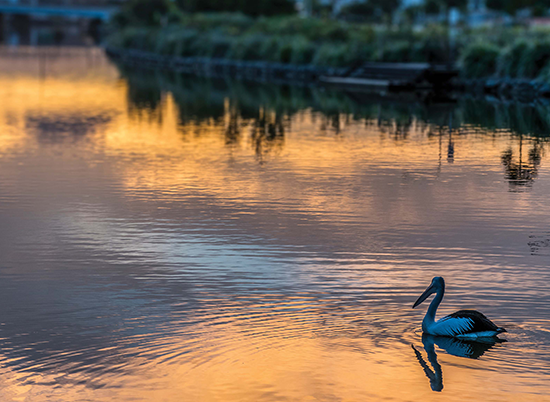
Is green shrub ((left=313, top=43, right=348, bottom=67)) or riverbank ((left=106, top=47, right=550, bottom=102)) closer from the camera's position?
riverbank ((left=106, top=47, right=550, bottom=102))

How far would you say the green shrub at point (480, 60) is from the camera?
4088 centimetres

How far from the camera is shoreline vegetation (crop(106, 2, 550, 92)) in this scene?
130ft

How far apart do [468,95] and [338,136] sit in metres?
16.0

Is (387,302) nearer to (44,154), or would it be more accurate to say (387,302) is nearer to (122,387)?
(122,387)

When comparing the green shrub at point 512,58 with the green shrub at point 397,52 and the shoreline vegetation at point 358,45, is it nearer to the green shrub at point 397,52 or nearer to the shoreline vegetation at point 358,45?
the shoreline vegetation at point 358,45

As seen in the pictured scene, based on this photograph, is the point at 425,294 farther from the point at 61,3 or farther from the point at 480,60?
the point at 61,3

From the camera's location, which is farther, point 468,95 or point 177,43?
point 177,43

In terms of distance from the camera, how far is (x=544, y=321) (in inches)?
326

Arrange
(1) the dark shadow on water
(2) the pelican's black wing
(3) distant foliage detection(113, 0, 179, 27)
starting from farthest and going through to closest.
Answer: (3) distant foliage detection(113, 0, 179, 27)
(1) the dark shadow on water
(2) the pelican's black wing

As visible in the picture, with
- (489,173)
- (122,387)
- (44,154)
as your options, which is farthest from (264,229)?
(44,154)

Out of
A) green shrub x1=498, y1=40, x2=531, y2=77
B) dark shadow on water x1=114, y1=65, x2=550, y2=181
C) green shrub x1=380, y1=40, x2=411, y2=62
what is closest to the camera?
dark shadow on water x1=114, y1=65, x2=550, y2=181

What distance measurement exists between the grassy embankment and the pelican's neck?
3086 cm

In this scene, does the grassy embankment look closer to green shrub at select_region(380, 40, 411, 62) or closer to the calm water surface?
green shrub at select_region(380, 40, 411, 62)

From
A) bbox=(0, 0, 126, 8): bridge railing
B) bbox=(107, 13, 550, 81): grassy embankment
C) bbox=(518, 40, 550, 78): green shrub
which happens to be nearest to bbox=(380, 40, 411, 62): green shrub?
bbox=(107, 13, 550, 81): grassy embankment
